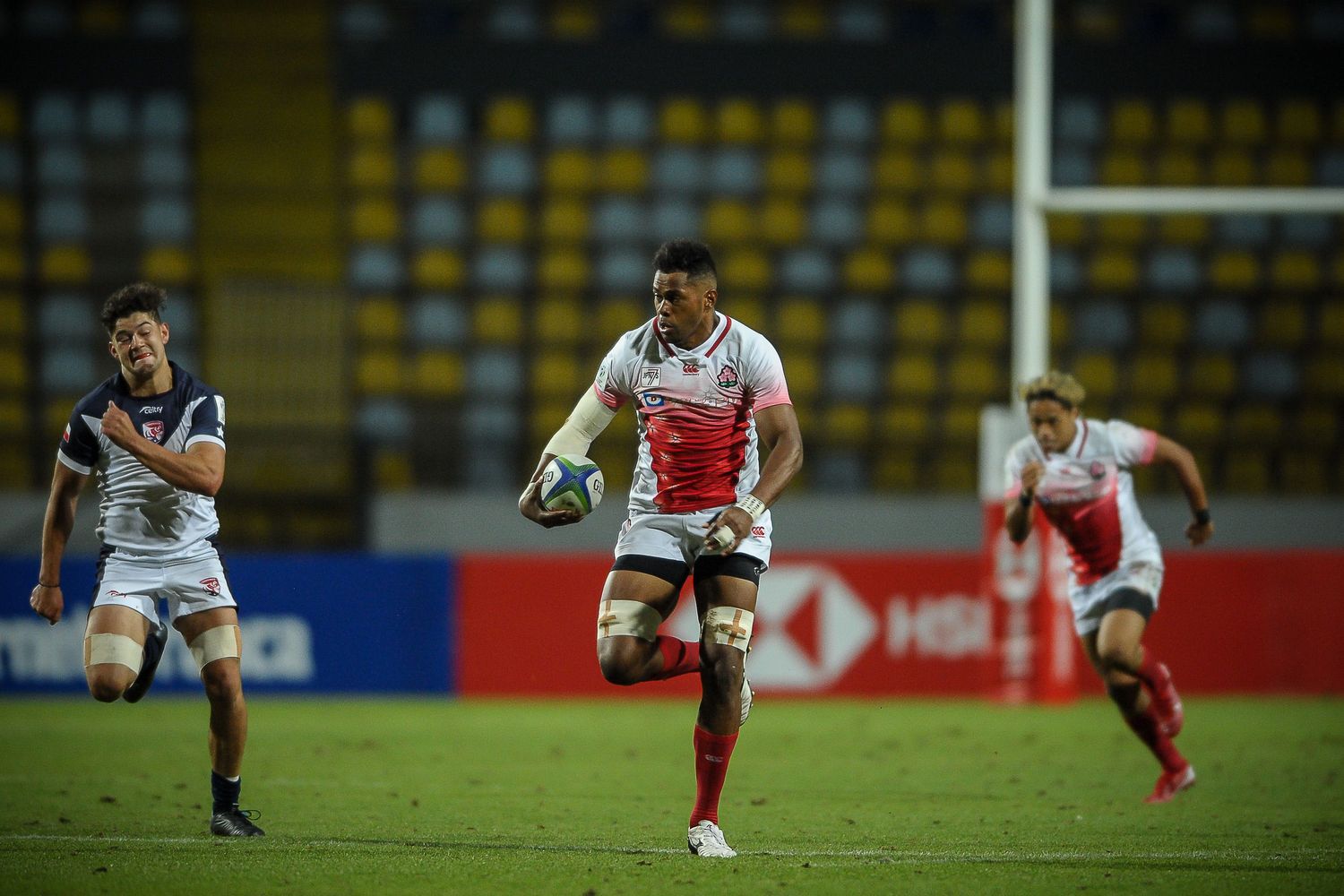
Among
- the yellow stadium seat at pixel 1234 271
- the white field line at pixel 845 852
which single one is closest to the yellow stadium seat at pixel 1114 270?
the yellow stadium seat at pixel 1234 271

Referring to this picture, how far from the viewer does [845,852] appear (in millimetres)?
6250

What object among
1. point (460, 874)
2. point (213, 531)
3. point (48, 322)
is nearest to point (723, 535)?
point (460, 874)

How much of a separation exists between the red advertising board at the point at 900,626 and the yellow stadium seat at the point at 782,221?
581cm

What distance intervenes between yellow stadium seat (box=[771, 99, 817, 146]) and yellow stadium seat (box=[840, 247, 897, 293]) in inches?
54.3

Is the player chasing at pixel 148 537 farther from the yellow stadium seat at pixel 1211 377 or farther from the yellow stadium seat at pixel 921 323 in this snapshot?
the yellow stadium seat at pixel 1211 377

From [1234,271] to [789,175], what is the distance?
189 inches

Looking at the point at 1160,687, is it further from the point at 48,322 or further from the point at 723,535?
the point at 48,322

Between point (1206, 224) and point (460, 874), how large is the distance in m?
14.6

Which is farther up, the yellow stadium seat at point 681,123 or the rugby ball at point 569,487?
the yellow stadium seat at point 681,123

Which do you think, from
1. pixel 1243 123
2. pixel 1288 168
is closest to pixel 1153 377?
pixel 1288 168

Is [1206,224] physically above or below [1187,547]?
above

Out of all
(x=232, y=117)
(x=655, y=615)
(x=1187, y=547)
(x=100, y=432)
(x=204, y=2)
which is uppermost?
(x=204, y=2)

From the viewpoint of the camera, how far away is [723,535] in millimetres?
5863

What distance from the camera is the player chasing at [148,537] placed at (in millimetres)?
6277
